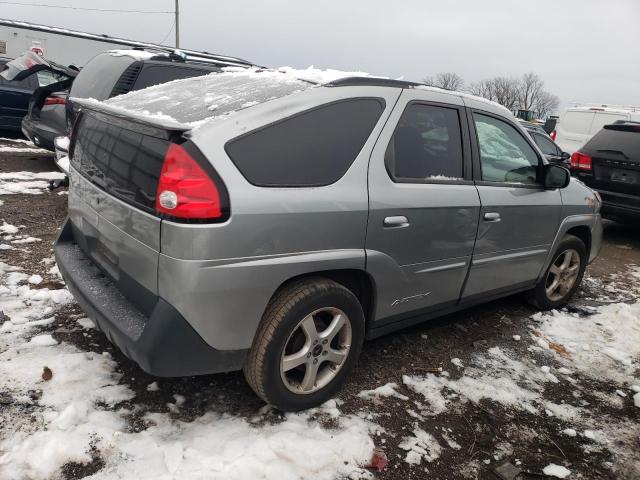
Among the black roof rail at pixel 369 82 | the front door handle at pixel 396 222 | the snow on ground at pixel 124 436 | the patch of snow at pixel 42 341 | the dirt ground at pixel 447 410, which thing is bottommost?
the dirt ground at pixel 447 410

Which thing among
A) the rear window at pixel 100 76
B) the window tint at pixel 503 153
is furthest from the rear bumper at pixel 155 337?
the rear window at pixel 100 76

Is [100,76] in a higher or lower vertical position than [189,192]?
higher

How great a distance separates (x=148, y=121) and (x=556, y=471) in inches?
103

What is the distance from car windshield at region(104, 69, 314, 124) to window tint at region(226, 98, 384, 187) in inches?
8.1

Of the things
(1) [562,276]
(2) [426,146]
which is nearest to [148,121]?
(2) [426,146]

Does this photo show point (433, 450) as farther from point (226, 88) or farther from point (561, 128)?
point (561, 128)

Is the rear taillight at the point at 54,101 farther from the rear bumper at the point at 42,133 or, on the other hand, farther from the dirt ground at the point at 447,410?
the dirt ground at the point at 447,410

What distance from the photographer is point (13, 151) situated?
952 centimetres

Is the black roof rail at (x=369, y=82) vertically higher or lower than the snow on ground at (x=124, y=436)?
higher

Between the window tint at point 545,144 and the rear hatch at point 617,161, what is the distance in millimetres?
2749

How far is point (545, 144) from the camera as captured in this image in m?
10.3

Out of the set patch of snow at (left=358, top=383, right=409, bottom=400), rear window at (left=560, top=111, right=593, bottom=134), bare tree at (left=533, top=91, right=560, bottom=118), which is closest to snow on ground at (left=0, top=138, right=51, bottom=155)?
patch of snow at (left=358, top=383, right=409, bottom=400)

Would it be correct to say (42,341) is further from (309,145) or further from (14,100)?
(14,100)

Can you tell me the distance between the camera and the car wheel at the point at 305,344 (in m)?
2.43
